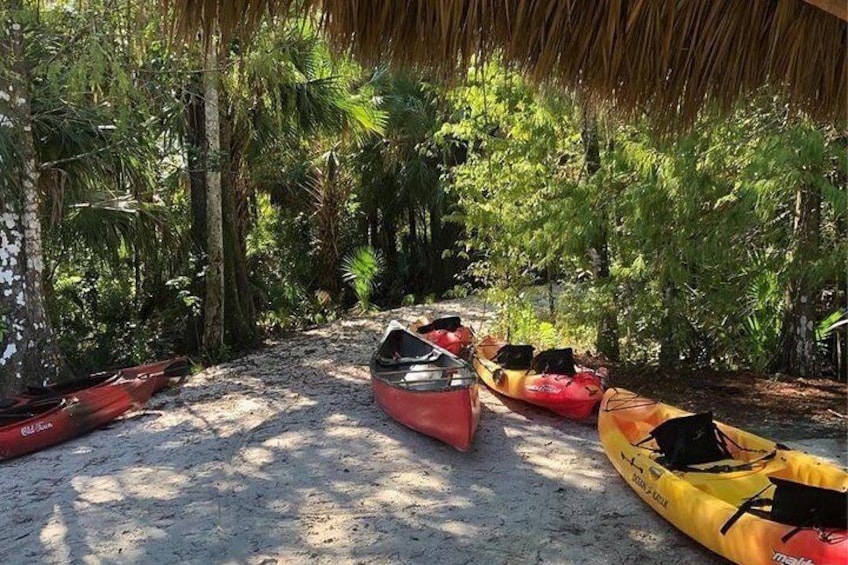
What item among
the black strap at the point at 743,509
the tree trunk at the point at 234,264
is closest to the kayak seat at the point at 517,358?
the black strap at the point at 743,509

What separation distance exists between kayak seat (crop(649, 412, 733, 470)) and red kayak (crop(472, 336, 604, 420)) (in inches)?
72.9

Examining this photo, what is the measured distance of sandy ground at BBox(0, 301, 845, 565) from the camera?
4.44 metres

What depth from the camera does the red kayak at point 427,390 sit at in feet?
19.5

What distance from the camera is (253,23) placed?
6.91 feet

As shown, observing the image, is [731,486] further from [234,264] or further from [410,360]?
[234,264]

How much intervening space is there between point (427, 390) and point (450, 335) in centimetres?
351

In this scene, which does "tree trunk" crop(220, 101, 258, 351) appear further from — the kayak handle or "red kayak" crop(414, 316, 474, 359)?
the kayak handle

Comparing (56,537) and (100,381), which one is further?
(100,381)

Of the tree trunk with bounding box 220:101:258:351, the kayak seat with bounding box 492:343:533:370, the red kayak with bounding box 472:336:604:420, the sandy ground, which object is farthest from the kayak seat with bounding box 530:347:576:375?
the tree trunk with bounding box 220:101:258:351

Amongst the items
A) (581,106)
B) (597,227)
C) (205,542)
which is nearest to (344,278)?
(597,227)

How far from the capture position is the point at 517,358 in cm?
784

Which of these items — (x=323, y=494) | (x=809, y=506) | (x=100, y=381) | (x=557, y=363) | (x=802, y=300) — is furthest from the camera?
(x=100, y=381)

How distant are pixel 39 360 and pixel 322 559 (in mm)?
5694

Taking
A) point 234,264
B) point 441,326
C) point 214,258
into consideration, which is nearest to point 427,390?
point 441,326
